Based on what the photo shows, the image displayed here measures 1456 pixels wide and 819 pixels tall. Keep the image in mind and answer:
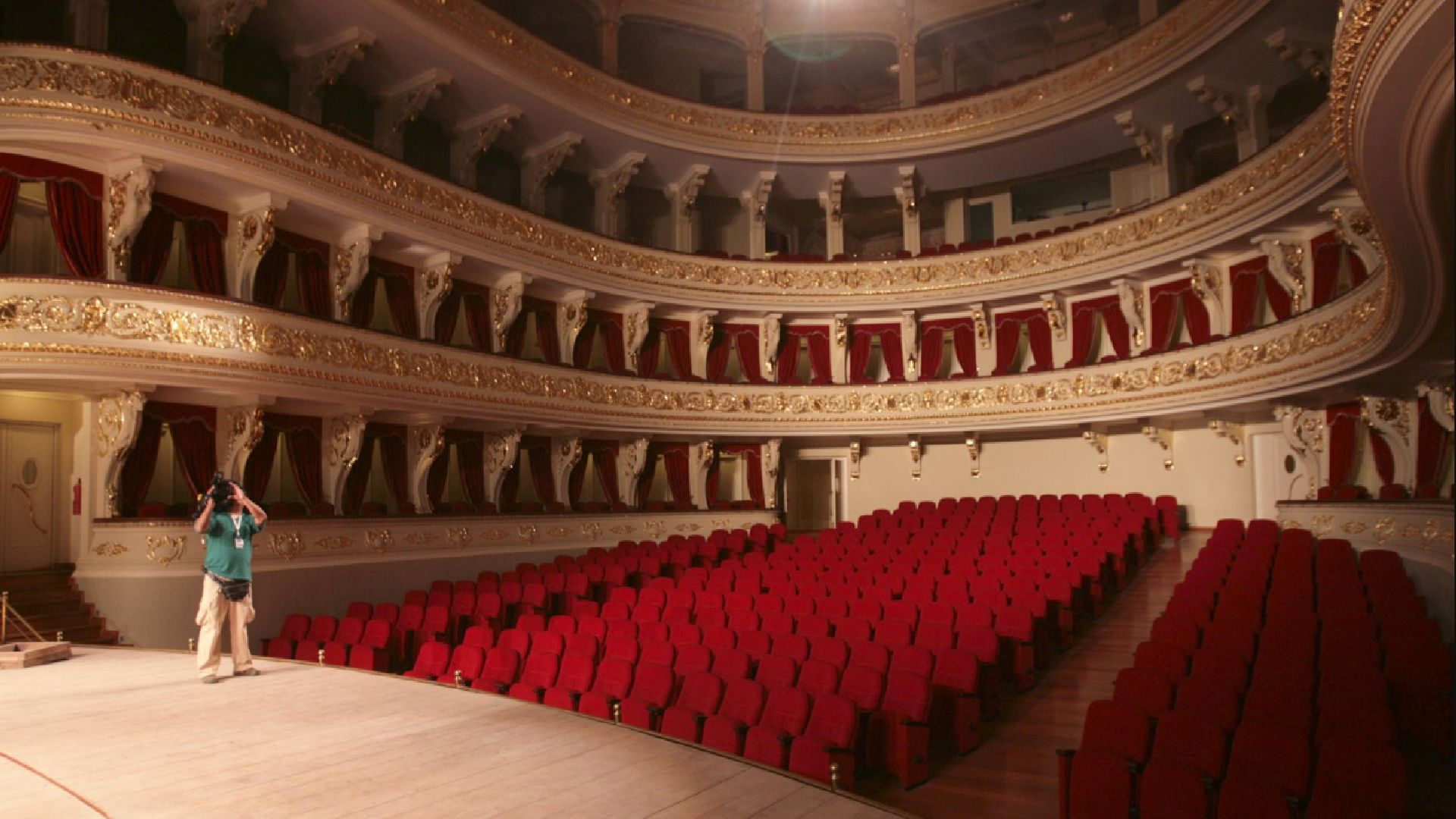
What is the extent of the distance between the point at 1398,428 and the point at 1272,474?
146 inches

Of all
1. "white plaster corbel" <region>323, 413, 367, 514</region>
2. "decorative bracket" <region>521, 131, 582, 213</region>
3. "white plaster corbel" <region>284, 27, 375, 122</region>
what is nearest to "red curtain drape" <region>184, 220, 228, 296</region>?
"white plaster corbel" <region>323, 413, 367, 514</region>

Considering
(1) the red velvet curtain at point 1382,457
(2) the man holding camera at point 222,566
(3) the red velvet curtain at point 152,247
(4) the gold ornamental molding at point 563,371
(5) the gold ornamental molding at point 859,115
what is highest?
(5) the gold ornamental molding at point 859,115

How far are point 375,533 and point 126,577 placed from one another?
252cm

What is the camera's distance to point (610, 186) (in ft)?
51.5

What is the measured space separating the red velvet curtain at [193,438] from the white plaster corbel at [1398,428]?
1258cm

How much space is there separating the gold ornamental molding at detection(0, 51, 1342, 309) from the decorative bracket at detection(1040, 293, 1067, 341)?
583 mm

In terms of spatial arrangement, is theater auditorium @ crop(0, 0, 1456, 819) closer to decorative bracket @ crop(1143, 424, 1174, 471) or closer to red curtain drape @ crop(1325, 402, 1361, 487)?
red curtain drape @ crop(1325, 402, 1361, 487)

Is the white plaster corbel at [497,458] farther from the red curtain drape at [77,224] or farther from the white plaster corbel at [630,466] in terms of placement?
the red curtain drape at [77,224]

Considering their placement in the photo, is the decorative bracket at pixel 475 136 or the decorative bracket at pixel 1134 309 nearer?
the decorative bracket at pixel 475 136

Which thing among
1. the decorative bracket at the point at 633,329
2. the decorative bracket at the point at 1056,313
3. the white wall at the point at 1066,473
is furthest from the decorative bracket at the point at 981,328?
the decorative bracket at the point at 633,329

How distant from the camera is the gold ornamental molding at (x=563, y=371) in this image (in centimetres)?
745

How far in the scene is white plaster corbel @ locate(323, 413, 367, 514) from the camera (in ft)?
33.5

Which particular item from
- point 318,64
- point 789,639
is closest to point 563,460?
point 318,64

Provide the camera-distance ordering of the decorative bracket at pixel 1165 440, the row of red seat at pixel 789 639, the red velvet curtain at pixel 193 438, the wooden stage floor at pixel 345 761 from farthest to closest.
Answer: the decorative bracket at pixel 1165 440, the red velvet curtain at pixel 193 438, the row of red seat at pixel 789 639, the wooden stage floor at pixel 345 761
